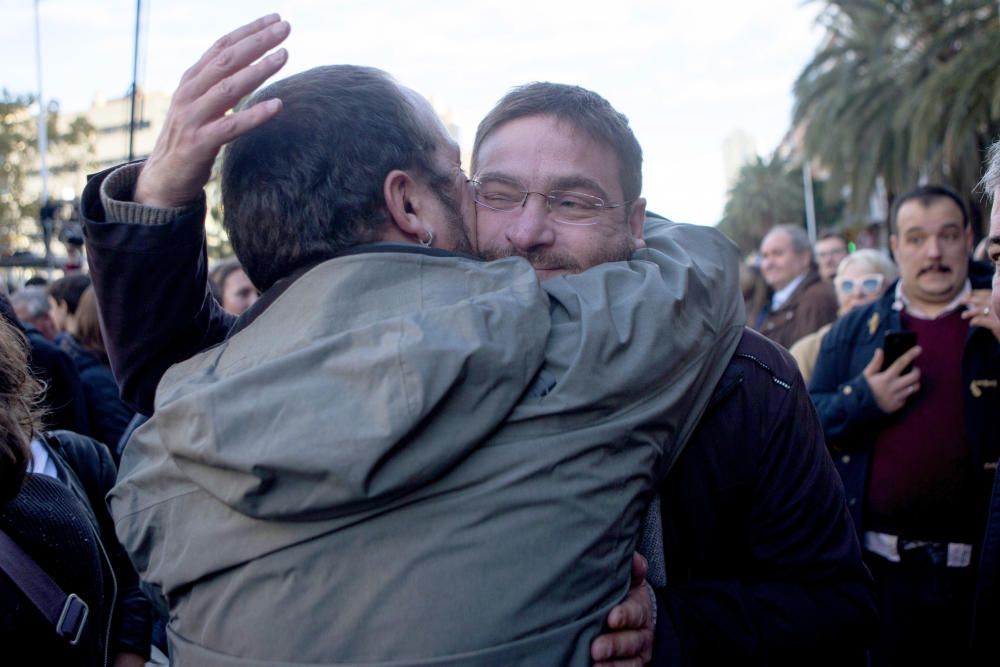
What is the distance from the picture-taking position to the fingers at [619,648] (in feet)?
4.69

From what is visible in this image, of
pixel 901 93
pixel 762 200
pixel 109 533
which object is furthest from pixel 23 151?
pixel 762 200

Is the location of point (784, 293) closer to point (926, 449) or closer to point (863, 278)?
point (863, 278)

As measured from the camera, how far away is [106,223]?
5.45 ft

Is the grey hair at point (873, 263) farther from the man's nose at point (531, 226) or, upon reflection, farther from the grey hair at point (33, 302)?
the grey hair at point (33, 302)

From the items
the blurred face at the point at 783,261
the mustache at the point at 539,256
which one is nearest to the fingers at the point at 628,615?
the mustache at the point at 539,256

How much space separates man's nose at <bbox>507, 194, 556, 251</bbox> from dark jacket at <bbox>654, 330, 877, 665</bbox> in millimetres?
535

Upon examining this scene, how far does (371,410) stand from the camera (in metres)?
1.27

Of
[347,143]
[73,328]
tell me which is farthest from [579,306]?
[73,328]

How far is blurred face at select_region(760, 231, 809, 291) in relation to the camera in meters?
7.43

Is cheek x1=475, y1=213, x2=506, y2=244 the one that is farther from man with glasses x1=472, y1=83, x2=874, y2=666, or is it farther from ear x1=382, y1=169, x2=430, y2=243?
man with glasses x1=472, y1=83, x2=874, y2=666

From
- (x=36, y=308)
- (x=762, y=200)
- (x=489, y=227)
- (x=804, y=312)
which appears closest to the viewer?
(x=489, y=227)

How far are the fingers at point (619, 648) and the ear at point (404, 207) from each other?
755mm

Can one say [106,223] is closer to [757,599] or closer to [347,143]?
[347,143]

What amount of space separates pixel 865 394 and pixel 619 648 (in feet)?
9.45
